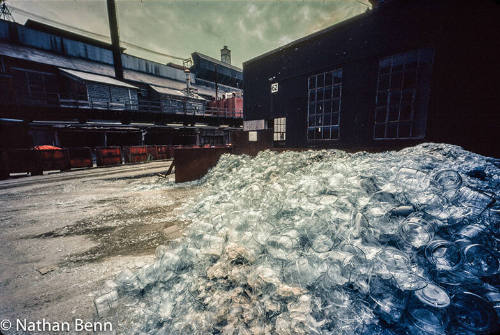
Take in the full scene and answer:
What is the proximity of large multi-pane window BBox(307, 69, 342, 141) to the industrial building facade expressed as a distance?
0.14ft

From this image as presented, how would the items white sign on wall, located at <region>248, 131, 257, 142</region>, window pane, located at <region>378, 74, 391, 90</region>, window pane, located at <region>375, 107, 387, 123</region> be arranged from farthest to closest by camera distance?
white sign on wall, located at <region>248, 131, 257, 142</region> < window pane, located at <region>375, 107, 387, 123</region> < window pane, located at <region>378, 74, 391, 90</region>

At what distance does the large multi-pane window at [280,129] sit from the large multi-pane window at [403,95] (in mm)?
4308

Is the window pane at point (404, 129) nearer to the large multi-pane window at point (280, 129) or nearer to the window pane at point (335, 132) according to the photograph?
the window pane at point (335, 132)

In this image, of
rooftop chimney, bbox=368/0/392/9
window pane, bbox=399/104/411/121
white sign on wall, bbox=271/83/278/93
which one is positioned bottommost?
window pane, bbox=399/104/411/121

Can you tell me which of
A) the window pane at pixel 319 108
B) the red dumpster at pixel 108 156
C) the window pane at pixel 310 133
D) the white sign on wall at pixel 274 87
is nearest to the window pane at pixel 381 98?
the window pane at pixel 319 108

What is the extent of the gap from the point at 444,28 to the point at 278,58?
20.6 feet

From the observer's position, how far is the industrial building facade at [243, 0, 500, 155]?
4.75 meters

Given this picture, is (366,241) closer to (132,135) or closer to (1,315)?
(1,315)

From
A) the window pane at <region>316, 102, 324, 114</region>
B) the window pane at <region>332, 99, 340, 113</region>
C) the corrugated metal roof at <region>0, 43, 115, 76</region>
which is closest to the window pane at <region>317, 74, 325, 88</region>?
the window pane at <region>316, 102, 324, 114</region>

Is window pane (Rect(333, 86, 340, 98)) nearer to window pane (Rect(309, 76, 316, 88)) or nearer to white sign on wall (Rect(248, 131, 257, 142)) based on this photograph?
window pane (Rect(309, 76, 316, 88))

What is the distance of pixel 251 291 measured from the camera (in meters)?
1.60

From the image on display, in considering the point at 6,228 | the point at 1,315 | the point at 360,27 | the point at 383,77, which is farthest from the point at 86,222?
the point at 360,27

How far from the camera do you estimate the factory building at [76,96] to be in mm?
12750

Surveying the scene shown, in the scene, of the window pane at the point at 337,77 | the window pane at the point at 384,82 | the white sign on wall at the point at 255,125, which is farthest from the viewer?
the white sign on wall at the point at 255,125
